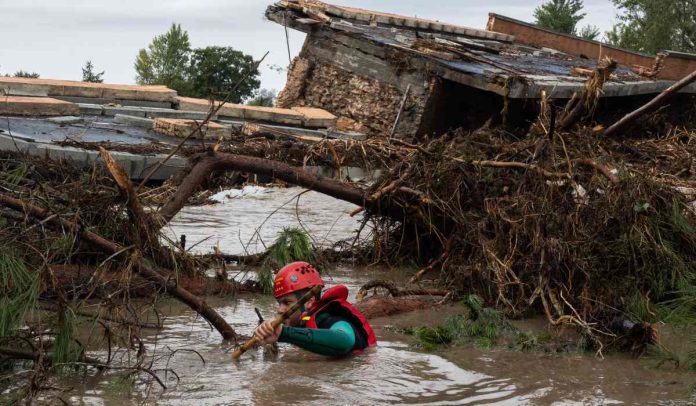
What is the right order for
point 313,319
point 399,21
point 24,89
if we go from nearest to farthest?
point 313,319, point 24,89, point 399,21

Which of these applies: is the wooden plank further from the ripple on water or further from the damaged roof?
the ripple on water

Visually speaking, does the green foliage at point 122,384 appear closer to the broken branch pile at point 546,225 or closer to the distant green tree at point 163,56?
the broken branch pile at point 546,225

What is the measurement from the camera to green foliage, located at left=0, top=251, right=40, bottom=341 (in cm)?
554

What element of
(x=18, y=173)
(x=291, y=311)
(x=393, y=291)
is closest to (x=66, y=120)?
(x=393, y=291)

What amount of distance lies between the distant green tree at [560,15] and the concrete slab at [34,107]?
37.4m

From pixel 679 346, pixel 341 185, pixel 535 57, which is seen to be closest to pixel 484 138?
pixel 341 185

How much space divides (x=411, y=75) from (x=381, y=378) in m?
12.7

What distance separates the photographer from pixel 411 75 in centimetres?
1853

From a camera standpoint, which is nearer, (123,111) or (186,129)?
(186,129)

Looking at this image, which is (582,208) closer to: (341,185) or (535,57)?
(341,185)

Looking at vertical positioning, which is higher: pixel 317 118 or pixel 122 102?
pixel 317 118

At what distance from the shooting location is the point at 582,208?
26.8 feet

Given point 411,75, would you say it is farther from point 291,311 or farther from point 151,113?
point 291,311

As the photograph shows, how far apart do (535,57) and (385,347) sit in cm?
1620
